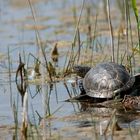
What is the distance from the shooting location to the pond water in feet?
15.1

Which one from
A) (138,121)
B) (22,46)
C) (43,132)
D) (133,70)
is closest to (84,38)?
(22,46)

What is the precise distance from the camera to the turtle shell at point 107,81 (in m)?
5.66

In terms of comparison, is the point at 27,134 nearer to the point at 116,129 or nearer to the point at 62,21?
the point at 116,129

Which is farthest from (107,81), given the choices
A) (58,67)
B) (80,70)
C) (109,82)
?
(58,67)

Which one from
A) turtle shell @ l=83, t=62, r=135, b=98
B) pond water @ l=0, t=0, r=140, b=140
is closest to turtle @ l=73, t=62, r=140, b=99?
turtle shell @ l=83, t=62, r=135, b=98

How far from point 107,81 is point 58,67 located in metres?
1.57

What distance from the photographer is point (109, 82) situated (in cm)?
572

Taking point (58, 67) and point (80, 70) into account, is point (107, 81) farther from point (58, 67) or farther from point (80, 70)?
point (58, 67)

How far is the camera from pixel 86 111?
17.4 ft

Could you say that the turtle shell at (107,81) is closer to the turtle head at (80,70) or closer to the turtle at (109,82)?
→ the turtle at (109,82)

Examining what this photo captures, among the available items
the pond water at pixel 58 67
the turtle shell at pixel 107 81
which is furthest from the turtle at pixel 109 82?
the pond water at pixel 58 67

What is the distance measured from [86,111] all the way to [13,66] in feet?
7.90

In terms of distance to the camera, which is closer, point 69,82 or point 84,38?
point 69,82

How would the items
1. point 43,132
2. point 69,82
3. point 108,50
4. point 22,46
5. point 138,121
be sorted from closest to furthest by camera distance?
point 43,132 → point 138,121 → point 69,82 → point 108,50 → point 22,46
